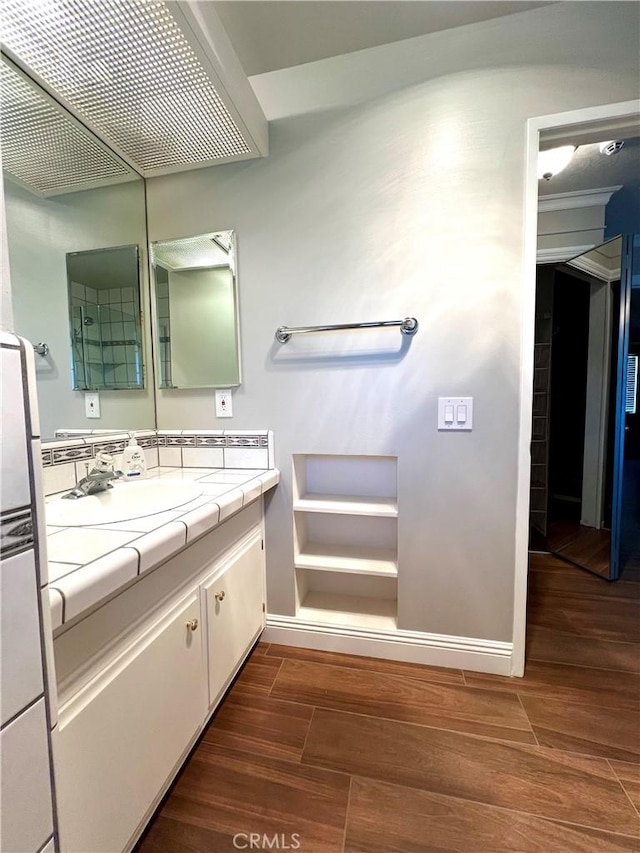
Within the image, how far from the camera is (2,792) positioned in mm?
406

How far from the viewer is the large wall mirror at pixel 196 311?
1550mm

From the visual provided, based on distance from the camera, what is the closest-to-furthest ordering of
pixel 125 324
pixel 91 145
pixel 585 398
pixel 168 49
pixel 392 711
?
1. pixel 168 49
2. pixel 392 711
3. pixel 91 145
4. pixel 125 324
5. pixel 585 398

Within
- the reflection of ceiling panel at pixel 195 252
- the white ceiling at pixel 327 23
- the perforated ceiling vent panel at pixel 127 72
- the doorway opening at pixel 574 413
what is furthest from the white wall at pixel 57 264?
the doorway opening at pixel 574 413

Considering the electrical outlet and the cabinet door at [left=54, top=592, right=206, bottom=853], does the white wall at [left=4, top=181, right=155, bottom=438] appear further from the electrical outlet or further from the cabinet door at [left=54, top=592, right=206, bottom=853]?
the cabinet door at [left=54, top=592, right=206, bottom=853]

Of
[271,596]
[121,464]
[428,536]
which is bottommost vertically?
[271,596]

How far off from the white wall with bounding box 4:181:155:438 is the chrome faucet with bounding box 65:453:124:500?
20 centimetres

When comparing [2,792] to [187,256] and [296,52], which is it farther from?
[296,52]

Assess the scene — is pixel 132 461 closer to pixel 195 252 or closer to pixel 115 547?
pixel 115 547

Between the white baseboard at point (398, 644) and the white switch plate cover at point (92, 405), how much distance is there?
1.21 m

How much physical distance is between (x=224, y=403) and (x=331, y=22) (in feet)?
5.07

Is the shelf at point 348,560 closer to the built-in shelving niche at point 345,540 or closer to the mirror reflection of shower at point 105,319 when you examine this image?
the built-in shelving niche at point 345,540

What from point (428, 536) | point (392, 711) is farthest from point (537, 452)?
point (392, 711)

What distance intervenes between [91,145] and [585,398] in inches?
132

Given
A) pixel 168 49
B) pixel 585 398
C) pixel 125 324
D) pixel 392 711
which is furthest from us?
pixel 585 398
